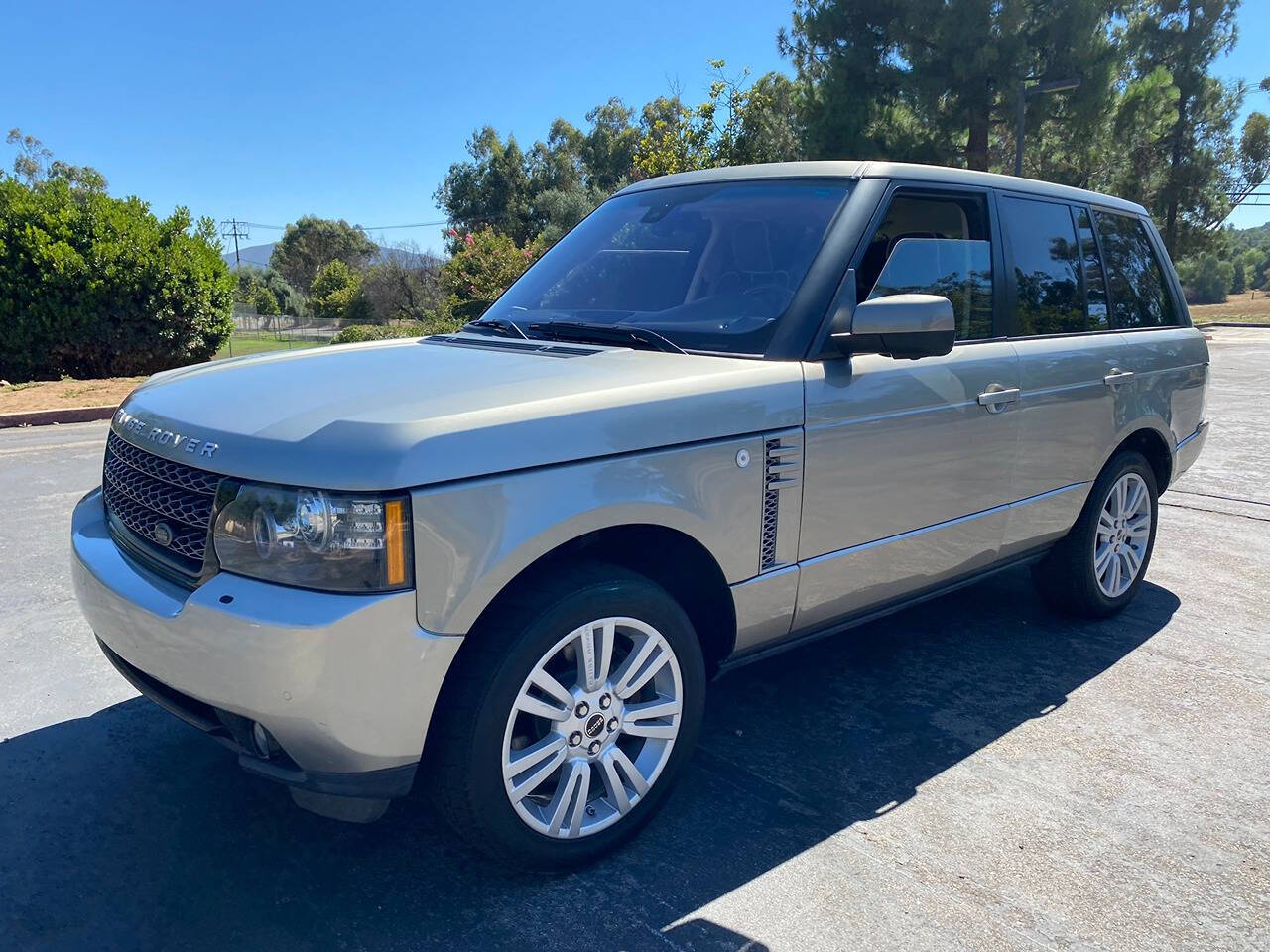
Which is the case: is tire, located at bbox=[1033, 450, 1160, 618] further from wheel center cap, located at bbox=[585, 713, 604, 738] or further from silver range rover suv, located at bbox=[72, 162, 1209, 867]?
wheel center cap, located at bbox=[585, 713, 604, 738]

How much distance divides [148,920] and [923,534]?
8.86ft

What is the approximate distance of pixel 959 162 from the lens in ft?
74.6

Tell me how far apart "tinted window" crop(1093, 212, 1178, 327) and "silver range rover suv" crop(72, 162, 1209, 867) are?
0.45 meters

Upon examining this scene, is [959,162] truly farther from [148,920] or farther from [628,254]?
[148,920]

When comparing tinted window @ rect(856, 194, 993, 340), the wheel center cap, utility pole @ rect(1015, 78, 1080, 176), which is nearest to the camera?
the wheel center cap

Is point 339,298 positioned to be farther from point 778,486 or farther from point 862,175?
point 778,486

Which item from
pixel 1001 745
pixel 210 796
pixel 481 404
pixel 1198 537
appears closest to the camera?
pixel 481 404

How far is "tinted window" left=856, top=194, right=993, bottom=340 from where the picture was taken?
11.3ft

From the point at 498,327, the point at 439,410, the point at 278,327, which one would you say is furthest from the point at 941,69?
the point at 278,327

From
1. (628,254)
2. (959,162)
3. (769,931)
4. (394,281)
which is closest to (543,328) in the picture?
(628,254)

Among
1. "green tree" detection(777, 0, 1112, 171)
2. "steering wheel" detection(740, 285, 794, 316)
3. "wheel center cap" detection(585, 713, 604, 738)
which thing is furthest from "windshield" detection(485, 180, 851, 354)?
"green tree" detection(777, 0, 1112, 171)

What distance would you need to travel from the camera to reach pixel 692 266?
3.59 m

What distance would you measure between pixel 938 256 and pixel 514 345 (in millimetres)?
1673

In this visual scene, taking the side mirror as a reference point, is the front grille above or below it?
below
